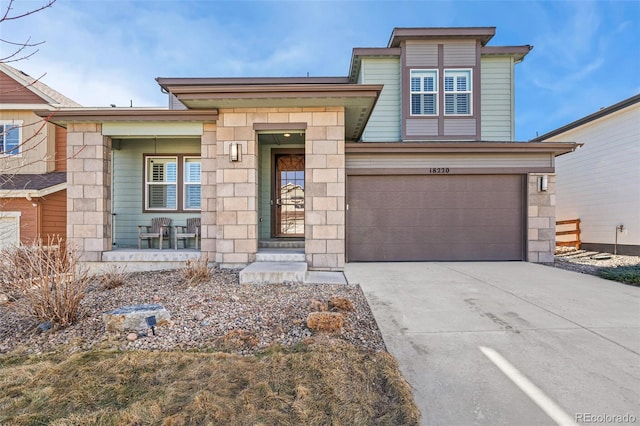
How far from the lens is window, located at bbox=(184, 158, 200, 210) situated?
781cm

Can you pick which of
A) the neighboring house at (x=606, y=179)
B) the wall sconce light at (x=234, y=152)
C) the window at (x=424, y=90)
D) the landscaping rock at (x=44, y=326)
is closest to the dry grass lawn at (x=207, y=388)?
the landscaping rock at (x=44, y=326)

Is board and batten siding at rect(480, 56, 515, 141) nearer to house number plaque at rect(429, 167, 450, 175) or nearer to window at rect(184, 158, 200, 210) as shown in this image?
house number plaque at rect(429, 167, 450, 175)

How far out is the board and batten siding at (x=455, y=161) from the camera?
7.11 metres

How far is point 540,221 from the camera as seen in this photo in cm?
711

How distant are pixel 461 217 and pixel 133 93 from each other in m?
14.2

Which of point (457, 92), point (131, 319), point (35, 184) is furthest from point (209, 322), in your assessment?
point (35, 184)

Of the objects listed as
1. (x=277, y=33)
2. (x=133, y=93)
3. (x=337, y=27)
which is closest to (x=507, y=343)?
Answer: (x=337, y=27)

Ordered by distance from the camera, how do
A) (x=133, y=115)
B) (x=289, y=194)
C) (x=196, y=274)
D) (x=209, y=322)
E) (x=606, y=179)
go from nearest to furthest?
1. (x=209, y=322)
2. (x=196, y=274)
3. (x=133, y=115)
4. (x=289, y=194)
5. (x=606, y=179)

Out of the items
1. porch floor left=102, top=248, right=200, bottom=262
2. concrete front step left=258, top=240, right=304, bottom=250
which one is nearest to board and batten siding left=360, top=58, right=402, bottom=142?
concrete front step left=258, top=240, right=304, bottom=250

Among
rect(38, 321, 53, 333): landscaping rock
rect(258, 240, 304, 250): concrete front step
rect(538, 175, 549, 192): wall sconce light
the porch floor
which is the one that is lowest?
rect(38, 321, 53, 333): landscaping rock

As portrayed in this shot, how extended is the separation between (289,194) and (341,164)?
2896mm

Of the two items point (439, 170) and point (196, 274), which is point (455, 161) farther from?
point (196, 274)

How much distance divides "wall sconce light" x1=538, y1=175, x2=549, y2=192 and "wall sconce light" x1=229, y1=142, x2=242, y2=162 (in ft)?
22.6

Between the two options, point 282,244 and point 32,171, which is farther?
point 32,171
